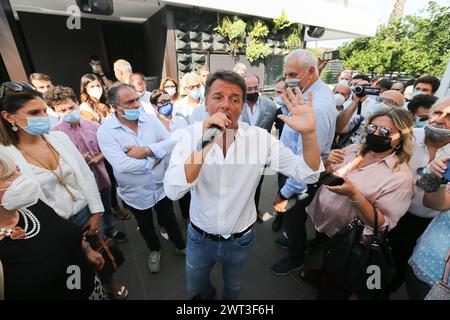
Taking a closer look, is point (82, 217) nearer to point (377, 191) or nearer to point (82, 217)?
point (82, 217)

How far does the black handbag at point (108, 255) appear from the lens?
1.69 m

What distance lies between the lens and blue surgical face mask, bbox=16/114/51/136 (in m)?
1.49

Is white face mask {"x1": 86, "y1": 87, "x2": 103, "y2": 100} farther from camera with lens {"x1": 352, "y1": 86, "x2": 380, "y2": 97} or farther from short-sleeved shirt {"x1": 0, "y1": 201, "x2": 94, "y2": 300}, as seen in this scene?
camera with lens {"x1": 352, "y1": 86, "x2": 380, "y2": 97}

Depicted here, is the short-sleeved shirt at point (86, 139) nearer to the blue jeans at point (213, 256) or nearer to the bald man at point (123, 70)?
the blue jeans at point (213, 256)

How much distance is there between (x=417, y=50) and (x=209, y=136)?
13893mm

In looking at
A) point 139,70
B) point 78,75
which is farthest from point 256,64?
point 78,75

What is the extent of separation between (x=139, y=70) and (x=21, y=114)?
341 inches

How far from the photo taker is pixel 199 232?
4.81ft

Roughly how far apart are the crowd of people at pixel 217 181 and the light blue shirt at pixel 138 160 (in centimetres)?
1

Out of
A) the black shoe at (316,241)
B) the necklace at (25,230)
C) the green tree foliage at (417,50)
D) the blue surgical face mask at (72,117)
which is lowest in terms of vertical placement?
the black shoe at (316,241)

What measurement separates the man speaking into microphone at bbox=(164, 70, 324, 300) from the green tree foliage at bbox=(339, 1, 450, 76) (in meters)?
12.2

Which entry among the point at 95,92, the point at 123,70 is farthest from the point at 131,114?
the point at 123,70

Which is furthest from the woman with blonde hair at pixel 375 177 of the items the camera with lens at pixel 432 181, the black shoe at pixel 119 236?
the black shoe at pixel 119 236

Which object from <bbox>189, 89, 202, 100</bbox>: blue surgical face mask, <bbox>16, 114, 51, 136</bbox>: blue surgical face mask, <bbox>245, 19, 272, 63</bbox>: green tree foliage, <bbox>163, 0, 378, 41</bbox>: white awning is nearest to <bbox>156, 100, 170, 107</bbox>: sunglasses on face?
<bbox>189, 89, 202, 100</bbox>: blue surgical face mask
